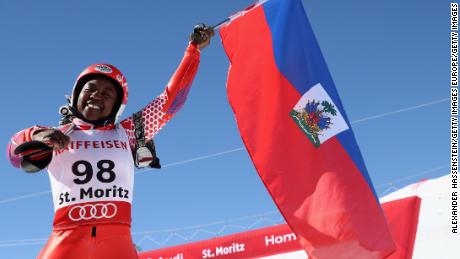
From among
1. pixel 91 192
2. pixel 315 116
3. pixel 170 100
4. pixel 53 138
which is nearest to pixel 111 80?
pixel 170 100

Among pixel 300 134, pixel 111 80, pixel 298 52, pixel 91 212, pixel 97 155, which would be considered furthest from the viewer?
pixel 298 52

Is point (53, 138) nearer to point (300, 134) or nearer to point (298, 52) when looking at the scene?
point (300, 134)

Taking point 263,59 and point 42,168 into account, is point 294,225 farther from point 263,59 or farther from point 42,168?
point 42,168

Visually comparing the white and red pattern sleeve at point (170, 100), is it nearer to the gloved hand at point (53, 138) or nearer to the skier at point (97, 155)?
the skier at point (97, 155)

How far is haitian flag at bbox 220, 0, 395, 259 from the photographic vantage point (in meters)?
4.20

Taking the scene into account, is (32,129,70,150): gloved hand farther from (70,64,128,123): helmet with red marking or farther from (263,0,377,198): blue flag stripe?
(263,0,377,198): blue flag stripe

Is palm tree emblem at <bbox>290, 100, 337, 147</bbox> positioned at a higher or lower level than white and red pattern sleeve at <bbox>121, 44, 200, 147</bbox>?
lower

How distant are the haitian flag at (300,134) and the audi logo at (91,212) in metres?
1.83

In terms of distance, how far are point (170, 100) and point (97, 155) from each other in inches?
24.6

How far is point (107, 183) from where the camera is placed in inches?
110

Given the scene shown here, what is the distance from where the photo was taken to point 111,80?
305cm

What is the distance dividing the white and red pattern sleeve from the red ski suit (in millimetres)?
191

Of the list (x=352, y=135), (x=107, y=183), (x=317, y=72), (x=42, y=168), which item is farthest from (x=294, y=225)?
(x=42, y=168)

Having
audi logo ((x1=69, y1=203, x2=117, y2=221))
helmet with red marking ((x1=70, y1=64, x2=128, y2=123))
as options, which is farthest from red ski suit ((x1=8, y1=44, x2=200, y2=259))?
helmet with red marking ((x1=70, y1=64, x2=128, y2=123))
